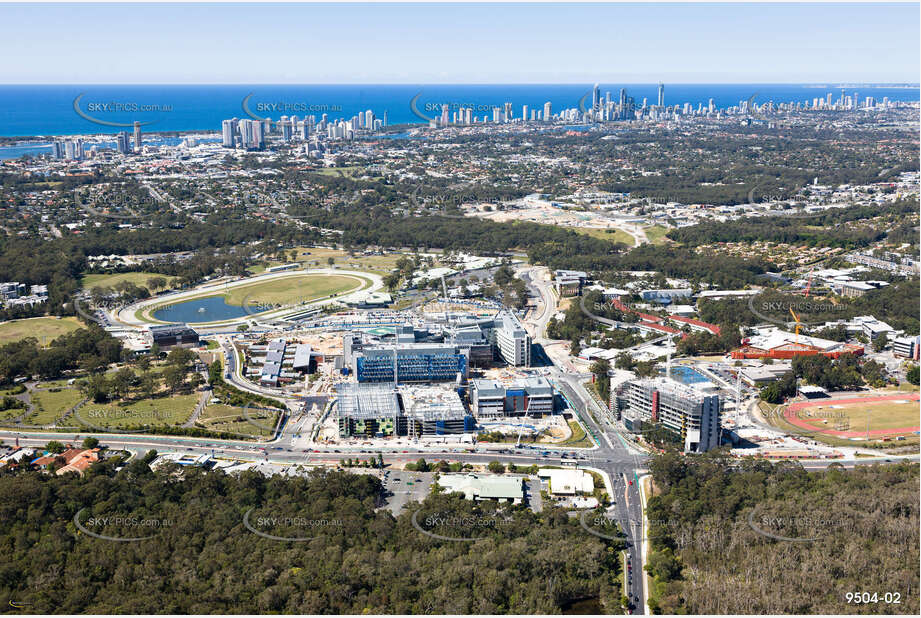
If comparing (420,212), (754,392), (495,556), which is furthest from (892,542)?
(420,212)

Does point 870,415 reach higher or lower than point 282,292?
lower

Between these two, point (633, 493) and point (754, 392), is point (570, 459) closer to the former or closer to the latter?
point (633, 493)

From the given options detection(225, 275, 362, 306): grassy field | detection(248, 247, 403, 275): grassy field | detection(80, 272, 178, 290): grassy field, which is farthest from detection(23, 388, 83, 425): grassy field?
detection(248, 247, 403, 275): grassy field

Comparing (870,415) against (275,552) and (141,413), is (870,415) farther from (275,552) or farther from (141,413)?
(141,413)

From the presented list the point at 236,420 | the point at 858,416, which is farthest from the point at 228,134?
the point at 858,416

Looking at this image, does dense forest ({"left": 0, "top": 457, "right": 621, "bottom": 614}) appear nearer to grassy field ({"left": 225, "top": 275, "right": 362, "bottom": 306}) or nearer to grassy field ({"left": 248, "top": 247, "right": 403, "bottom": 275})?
grassy field ({"left": 225, "top": 275, "right": 362, "bottom": 306})

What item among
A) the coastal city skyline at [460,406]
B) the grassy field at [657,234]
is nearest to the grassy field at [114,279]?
the coastal city skyline at [460,406]
